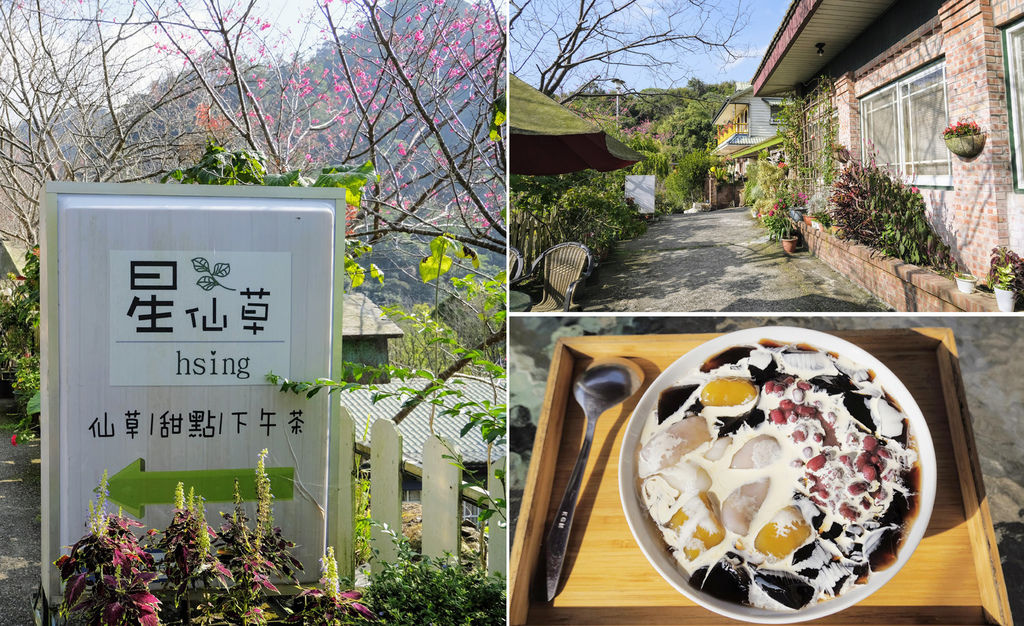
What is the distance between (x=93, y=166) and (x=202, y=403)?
16.0 ft

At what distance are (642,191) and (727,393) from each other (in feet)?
2.80

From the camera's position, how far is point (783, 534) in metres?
1.05

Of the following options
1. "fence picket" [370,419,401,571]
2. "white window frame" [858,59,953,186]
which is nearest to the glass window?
"white window frame" [858,59,953,186]

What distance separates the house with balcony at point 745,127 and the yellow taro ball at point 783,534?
0.95 meters

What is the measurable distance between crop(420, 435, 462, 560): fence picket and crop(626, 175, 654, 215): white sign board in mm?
892

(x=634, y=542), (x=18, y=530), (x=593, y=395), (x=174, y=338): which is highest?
(x=174, y=338)

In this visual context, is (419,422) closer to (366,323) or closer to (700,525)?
(366,323)

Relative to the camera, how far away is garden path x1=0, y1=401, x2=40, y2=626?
2.64 meters

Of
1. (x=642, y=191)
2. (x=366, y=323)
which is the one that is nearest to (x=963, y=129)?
(x=642, y=191)

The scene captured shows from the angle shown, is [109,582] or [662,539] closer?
[662,539]

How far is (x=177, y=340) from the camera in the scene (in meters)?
1.92

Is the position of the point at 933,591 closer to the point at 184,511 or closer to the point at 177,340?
the point at 184,511

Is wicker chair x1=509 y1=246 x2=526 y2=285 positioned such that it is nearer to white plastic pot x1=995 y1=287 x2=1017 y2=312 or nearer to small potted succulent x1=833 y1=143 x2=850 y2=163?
small potted succulent x1=833 y1=143 x2=850 y2=163

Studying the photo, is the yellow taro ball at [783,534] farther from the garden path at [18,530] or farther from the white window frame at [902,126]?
the garden path at [18,530]
